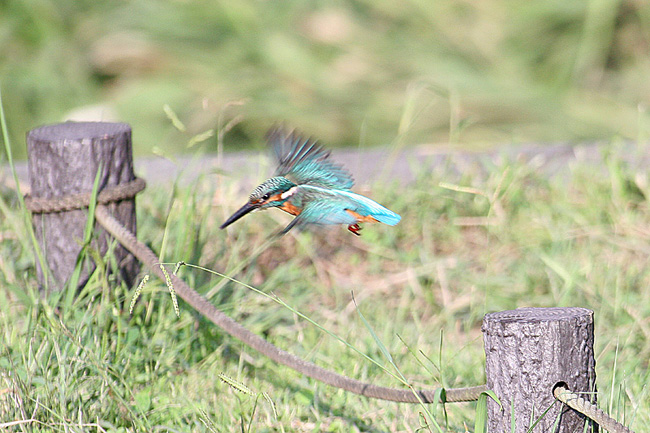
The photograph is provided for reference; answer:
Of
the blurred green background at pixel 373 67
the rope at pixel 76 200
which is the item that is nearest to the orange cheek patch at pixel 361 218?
the rope at pixel 76 200

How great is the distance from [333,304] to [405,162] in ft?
3.13

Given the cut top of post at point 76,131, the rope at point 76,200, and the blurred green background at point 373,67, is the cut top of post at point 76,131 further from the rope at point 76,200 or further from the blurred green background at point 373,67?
the blurred green background at point 373,67

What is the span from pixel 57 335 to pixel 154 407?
0.80ft

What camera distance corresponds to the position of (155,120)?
4406mm

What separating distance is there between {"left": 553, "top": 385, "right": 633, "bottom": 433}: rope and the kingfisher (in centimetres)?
54

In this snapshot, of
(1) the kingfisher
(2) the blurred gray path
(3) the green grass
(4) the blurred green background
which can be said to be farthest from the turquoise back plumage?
(4) the blurred green background

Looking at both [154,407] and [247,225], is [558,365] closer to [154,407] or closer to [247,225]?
[154,407]

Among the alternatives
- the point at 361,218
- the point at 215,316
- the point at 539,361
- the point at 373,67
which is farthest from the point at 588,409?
the point at 373,67

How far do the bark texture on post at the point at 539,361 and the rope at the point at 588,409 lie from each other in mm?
17

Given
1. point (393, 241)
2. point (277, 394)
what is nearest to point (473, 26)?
point (393, 241)

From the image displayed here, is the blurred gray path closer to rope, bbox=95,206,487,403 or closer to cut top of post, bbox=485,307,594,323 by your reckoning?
rope, bbox=95,206,487,403

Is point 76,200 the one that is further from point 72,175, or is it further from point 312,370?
point 312,370

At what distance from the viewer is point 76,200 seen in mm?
1744

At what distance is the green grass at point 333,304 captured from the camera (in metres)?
1.57
